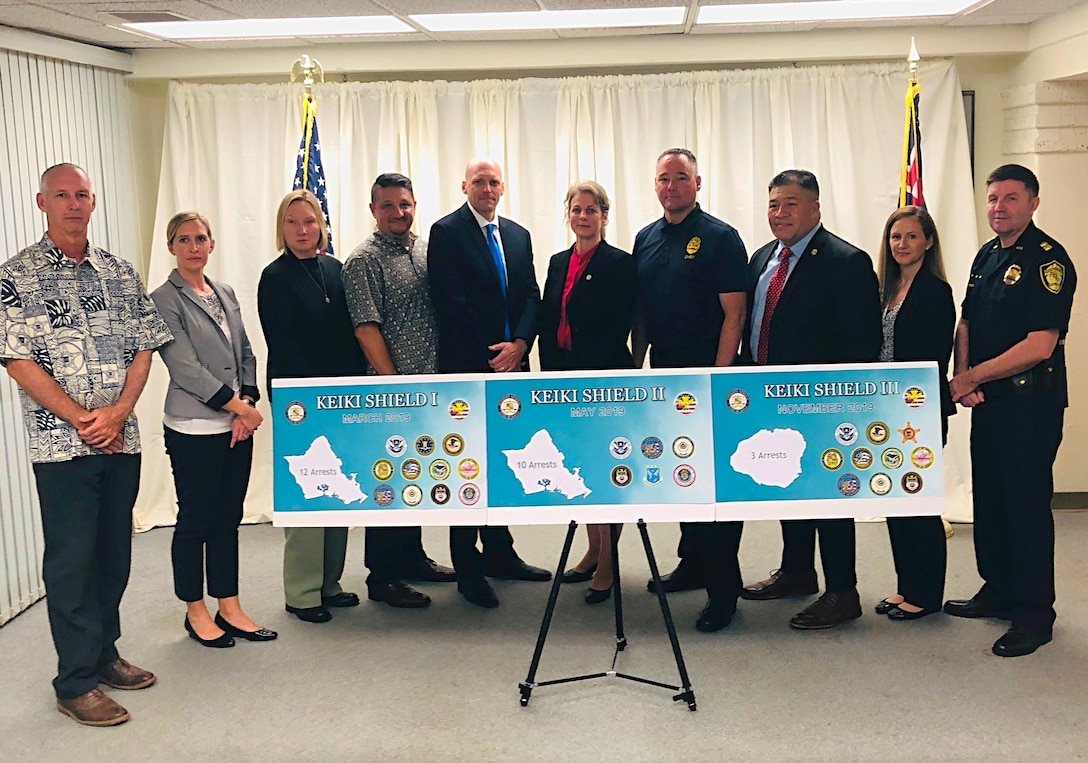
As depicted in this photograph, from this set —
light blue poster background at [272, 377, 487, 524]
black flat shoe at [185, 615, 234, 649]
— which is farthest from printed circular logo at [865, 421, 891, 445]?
black flat shoe at [185, 615, 234, 649]

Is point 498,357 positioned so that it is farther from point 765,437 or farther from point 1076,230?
point 1076,230

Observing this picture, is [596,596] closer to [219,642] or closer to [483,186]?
[219,642]

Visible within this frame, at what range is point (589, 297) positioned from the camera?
406cm

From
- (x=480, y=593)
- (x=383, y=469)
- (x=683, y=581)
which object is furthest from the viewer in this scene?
(x=683, y=581)

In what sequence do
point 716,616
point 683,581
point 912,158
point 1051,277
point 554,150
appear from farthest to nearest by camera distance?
point 554,150
point 912,158
point 683,581
point 716,616
point 1051,277

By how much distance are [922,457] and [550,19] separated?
8.97 ft

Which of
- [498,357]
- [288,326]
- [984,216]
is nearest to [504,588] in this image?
[498,357]

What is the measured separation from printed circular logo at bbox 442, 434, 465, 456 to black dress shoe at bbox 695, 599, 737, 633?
1242 millimetres

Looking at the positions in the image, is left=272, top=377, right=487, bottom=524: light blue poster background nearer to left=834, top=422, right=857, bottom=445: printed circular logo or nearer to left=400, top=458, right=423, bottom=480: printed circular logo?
left=400, top=458, right=423, bottom=480: printed circular logo

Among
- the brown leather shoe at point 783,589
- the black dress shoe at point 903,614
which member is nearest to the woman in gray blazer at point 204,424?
the brown leather shoe at point 783,589

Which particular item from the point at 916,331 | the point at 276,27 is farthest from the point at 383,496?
the point at 276,27

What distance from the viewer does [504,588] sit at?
448 centimetres

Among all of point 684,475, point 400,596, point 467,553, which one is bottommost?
point 400,596

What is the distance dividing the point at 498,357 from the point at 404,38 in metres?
2.13
